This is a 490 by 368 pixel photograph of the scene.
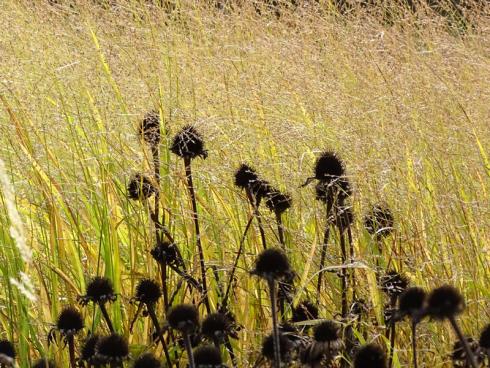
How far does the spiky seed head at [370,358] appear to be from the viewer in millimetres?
1094

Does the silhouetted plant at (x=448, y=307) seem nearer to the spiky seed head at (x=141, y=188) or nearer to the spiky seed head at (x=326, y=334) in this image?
the spiky seed head at (x=326, y=334)

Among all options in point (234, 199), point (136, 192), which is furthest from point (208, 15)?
point (136, 192)

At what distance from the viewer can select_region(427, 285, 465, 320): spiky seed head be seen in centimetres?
86

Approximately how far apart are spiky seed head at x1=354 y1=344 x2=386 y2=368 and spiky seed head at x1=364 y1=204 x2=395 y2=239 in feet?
2.37

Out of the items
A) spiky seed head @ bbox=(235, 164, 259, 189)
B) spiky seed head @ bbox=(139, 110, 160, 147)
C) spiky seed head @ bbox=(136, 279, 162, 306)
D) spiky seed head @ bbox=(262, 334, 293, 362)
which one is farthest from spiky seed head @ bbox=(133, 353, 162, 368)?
spiky seed head @ bbox=(139, 110, 160, 147)

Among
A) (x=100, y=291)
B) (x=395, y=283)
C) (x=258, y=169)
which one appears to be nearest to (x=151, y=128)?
(x=258, y=169)

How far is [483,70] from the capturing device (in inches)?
129

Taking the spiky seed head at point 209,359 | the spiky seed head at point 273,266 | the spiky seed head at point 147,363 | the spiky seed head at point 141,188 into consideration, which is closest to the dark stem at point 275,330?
the spiky seed head at point 273,266

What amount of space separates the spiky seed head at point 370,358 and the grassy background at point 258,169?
0.33 m

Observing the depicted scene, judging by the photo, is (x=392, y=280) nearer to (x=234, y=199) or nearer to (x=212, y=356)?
(x=212, y=356)

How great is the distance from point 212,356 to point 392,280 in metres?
0.57

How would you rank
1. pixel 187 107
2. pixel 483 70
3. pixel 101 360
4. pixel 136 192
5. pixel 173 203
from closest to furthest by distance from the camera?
pixel 101 360
pixel 136 192
pixel 173 203
pixel 187 107
pixel 483 70

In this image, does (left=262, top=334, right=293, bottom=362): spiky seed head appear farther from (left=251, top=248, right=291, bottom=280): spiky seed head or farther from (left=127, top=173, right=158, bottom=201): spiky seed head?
(left=127, top=173, right=158, bottom=201): spiky seed head

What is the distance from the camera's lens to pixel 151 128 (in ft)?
6.53
